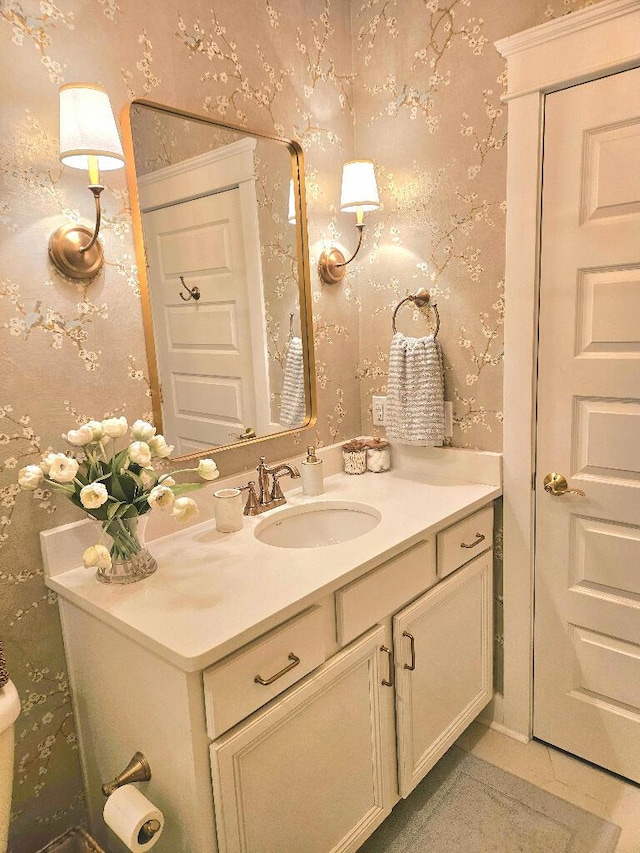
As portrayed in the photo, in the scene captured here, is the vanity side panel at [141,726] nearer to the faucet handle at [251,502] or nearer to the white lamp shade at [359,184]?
the faucet handle at [251,502]

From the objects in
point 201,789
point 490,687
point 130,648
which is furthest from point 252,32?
point 490,687

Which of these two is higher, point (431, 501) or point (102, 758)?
point (431, 501)

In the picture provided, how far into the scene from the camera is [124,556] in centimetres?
123

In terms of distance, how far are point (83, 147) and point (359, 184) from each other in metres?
0.90

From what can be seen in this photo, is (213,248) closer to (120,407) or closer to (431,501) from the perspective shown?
(120,407)

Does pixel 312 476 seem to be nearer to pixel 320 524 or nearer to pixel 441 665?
pixel 320 524

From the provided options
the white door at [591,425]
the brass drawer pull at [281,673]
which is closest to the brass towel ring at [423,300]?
the white door at [591,425]

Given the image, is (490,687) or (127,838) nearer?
(127,838)

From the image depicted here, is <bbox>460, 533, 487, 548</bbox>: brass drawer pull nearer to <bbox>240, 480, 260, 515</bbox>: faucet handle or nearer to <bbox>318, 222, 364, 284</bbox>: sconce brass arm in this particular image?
<bbox>240, 480, 260, 515</bbox>: faucet handle

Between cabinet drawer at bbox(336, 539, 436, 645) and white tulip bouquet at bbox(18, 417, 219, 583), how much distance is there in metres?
0.41

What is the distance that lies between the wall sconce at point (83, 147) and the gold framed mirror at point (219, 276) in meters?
0.15

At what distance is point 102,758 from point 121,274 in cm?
113

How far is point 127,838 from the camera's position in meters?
1.03

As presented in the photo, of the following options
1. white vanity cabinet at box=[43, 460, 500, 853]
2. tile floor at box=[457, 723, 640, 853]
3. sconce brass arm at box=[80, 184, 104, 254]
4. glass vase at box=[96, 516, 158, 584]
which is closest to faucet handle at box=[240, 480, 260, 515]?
white vanity cabinet at box=[43, 460, 500, 853]
